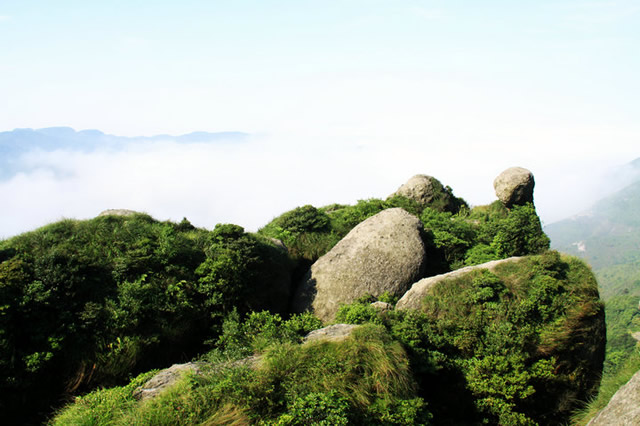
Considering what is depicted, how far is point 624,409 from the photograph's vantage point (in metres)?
8.51

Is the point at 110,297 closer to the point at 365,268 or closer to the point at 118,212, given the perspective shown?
the point at 118,212

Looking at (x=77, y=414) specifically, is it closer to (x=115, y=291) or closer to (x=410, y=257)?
(x=115, y=291)

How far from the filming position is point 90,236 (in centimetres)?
1416

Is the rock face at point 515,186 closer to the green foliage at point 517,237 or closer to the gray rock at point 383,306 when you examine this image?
the green foliage at point 517,237

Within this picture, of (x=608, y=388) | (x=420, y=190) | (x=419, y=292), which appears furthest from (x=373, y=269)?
(x=420, y=190)

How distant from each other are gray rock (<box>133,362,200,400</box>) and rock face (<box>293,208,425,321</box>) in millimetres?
6209

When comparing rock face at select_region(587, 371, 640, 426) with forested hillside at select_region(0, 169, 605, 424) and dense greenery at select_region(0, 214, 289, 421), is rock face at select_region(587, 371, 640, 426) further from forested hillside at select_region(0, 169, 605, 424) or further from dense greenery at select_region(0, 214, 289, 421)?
dense greenery at select_region(0, 214, 289, 421)

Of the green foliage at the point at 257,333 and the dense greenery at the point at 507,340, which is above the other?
the green foliage at the point at 257,333

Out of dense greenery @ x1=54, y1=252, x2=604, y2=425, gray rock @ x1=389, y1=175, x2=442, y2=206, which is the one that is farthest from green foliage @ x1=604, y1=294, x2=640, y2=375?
dense greenery @ x1=54, y1=252, x2=604, y2=425

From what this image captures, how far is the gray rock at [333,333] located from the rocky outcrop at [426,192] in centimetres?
1368

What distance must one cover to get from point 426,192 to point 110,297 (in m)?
17.3

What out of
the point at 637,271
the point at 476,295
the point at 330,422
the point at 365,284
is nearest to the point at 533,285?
the point at 476,295

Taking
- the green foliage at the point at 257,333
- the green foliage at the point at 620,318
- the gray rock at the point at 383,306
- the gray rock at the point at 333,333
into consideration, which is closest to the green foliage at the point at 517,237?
the gray rock at the point at 383,306

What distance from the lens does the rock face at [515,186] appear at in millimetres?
22609
